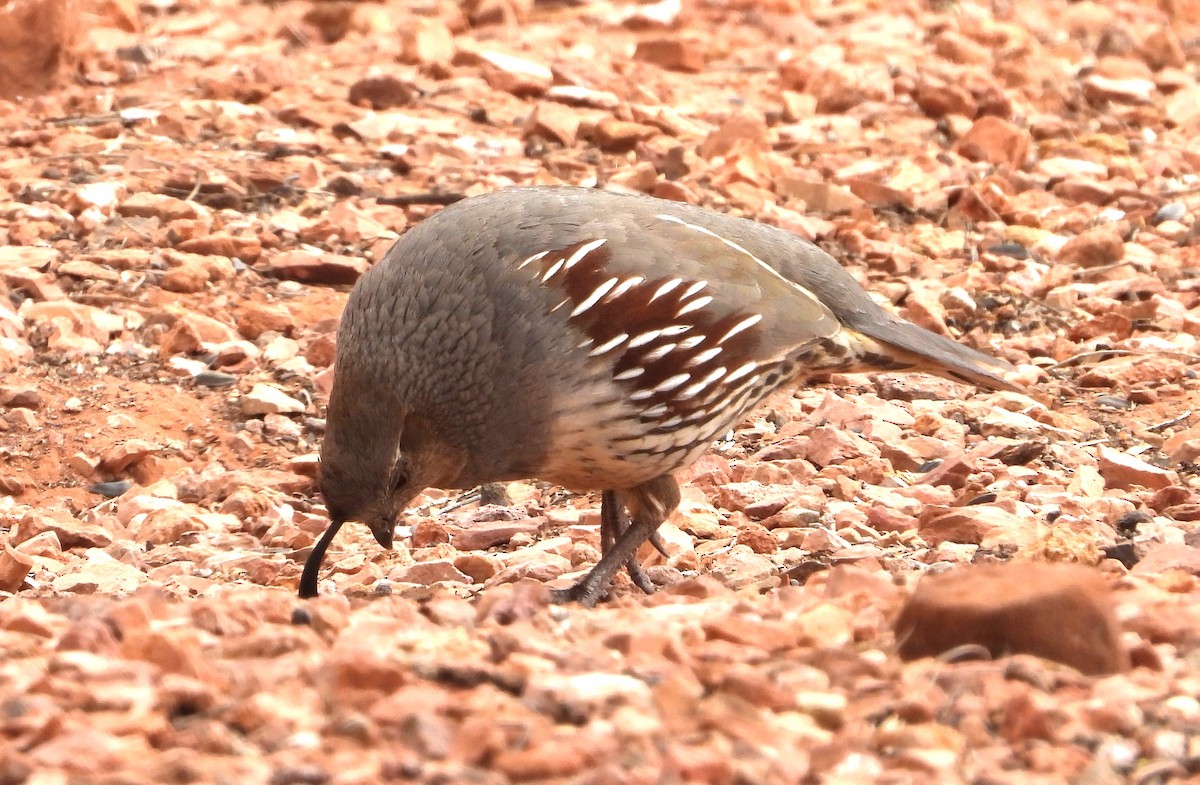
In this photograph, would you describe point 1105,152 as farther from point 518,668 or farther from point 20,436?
point 518,668

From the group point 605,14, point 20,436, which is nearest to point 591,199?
point 20,436

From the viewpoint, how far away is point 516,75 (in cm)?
1241

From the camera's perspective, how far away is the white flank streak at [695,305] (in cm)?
630

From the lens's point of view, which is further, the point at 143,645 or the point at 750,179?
the point at 750,179

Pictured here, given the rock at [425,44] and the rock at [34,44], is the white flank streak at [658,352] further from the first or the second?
the rock at [425,44]

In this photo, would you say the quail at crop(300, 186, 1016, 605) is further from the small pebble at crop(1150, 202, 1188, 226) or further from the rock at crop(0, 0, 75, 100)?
the rock at crop(0, 0, 75, 100)

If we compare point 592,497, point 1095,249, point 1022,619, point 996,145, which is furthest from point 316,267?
point 1022,619

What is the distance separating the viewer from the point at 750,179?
10.9 metres

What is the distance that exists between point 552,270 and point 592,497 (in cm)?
205

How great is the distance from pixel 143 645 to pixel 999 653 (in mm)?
2082

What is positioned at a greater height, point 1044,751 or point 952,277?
point 1044,751

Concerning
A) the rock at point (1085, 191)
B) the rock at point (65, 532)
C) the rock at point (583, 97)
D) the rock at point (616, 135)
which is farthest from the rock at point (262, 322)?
the rock at point (1085, 191)

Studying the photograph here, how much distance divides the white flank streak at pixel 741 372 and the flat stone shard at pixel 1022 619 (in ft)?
6.68

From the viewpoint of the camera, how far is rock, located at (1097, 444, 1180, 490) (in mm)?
7391
